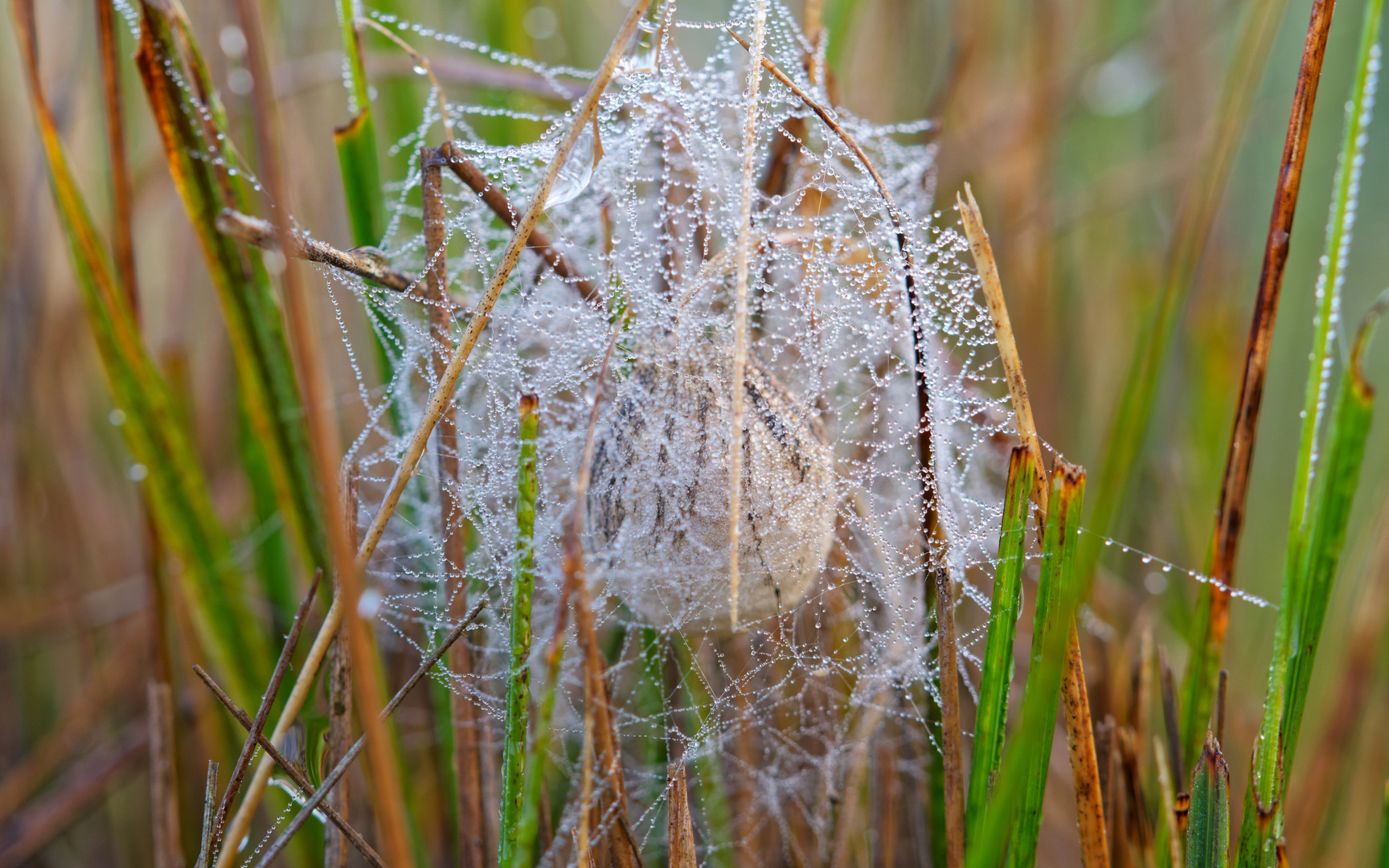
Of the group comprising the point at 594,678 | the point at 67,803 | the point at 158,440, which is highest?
the point at 158,440

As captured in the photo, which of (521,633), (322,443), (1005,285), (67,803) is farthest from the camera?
(1005,285)

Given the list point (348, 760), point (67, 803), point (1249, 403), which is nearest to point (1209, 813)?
point (1249, 403)

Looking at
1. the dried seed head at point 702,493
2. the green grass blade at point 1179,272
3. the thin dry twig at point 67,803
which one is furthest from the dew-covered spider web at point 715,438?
the thin dry twig at point 67,803

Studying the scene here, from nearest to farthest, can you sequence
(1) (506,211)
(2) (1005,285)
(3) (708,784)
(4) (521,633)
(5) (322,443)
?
(5) (322,443) < (4) (521,633) < (1) (506,211) < (3) (708,784) < (2) (1005,285)

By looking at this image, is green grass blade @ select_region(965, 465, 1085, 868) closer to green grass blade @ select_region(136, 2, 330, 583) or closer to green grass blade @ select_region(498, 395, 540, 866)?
green grass blade @ select_region(498, 395, 540, 866)

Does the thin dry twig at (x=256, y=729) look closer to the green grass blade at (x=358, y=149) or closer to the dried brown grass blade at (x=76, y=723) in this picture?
the green grass blade at (x=358, y=149)

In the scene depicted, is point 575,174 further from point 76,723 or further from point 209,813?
point 76,723

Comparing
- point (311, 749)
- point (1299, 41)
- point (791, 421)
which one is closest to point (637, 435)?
point (791, 421)

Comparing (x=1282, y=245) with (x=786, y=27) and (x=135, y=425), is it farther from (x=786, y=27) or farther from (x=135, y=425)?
(x=135, y=425)
